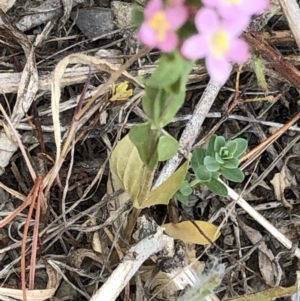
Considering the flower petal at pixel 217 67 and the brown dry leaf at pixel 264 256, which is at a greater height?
the flower petal at pixel 217 67

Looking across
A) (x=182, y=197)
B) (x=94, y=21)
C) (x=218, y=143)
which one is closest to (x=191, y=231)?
(x=182, y=197)

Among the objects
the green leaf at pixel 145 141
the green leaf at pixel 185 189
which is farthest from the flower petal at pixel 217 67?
the green leaf at pixel 185 189

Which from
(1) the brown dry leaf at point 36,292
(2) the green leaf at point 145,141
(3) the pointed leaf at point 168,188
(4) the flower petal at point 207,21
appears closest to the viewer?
(4) the flower petal at point 207,21

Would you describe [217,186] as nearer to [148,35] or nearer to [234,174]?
[234,174]

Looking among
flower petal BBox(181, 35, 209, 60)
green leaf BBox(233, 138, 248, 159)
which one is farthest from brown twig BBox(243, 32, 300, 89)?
flower petal BBox(181, 35, 209, 60)

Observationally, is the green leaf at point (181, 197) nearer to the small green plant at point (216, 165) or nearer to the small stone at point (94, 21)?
the small green plant at point (216, 165)

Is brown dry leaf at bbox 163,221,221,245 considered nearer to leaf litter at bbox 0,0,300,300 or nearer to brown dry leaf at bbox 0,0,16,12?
leaf litter at bbox 0,0,300,300
